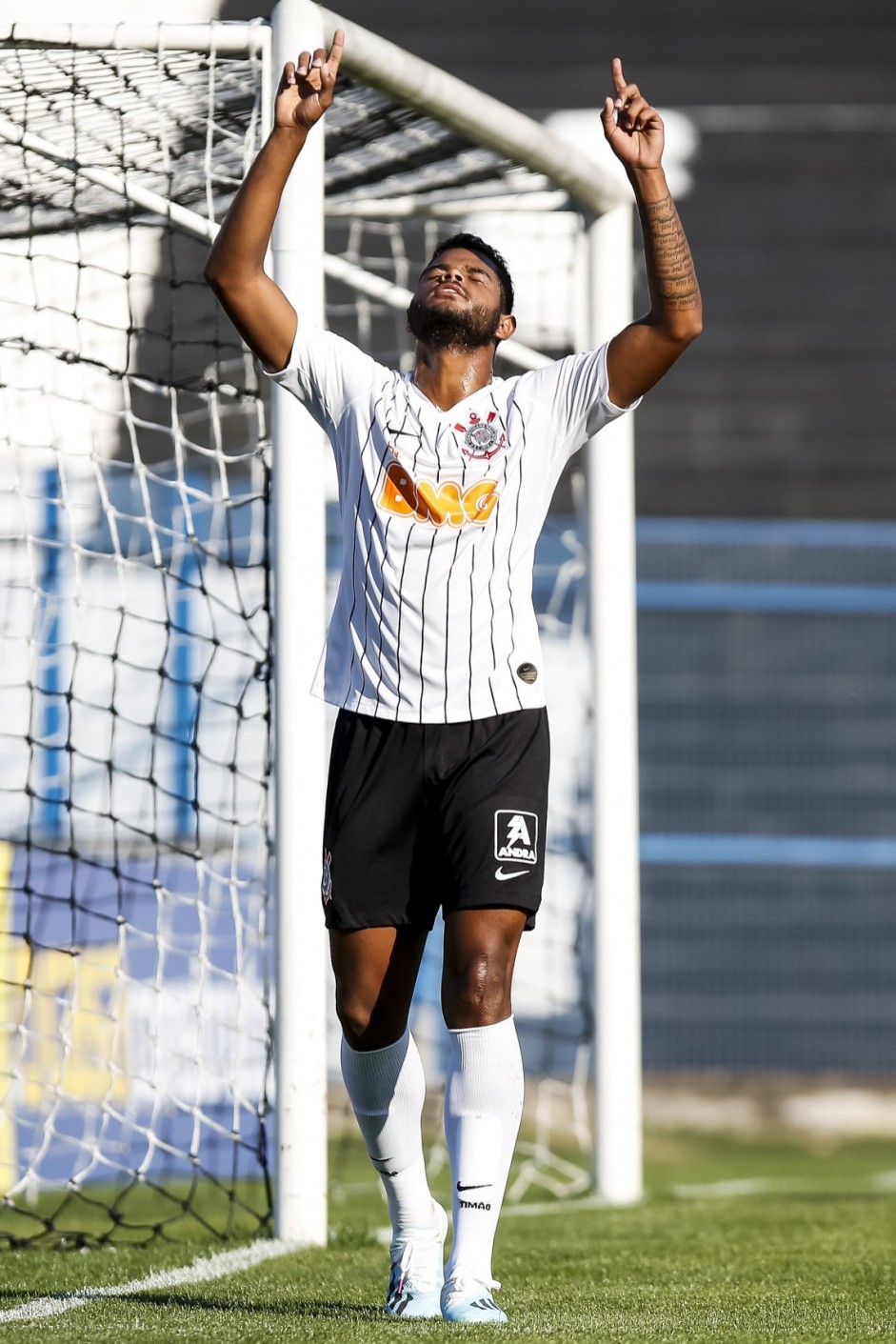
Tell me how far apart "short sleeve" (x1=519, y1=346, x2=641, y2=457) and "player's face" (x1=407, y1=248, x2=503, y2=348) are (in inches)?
5.3

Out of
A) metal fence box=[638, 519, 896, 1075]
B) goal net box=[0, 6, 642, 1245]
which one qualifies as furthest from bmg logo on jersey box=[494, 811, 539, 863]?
metal fence box=[638, 519, 896, 1075]

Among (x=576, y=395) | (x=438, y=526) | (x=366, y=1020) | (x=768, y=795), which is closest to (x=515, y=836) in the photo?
(x=366, y=1020)

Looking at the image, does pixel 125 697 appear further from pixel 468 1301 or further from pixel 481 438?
pixel 468 1301

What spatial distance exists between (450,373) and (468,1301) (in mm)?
1595

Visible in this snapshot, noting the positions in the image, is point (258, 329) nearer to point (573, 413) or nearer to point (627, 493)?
point (573, 413)

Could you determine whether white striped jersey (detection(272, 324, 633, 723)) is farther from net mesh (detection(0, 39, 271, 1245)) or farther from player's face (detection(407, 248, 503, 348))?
net mesh (detection(0, 39, 271, 1245))

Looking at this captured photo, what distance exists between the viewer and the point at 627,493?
6.04 m

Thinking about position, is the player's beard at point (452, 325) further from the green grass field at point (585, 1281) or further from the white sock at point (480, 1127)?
the green grass field at point (585, 1281)

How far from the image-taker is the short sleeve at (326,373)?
328 centimetres

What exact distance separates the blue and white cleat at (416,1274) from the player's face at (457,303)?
5.17ft

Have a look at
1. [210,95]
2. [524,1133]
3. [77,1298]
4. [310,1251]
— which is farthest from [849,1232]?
[524,1133]

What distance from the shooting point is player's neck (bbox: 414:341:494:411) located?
10.6 ft

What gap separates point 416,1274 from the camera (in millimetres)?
3150

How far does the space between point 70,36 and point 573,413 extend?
2.11 meters
